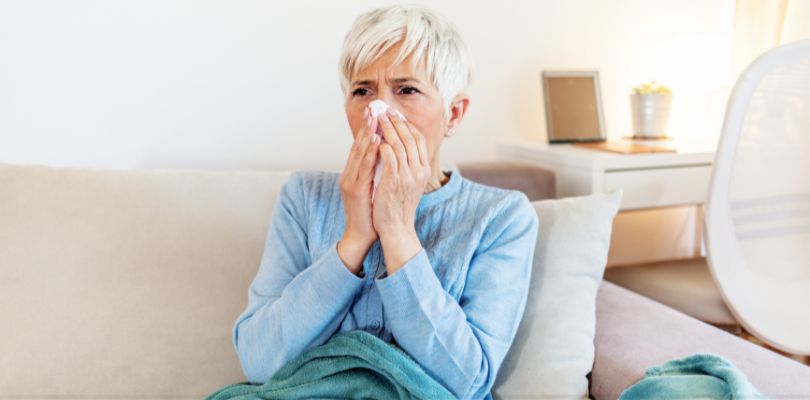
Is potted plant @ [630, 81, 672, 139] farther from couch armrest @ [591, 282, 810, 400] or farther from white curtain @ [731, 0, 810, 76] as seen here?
couch armrest @ [591, 282, 810, 400]

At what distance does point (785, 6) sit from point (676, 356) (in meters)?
1.37

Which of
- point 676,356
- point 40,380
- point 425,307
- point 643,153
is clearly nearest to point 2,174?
point 40,380

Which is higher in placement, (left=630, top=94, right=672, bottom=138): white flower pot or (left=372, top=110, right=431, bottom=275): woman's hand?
(left=372, top=110, right=431, bottom=275): woman's hand

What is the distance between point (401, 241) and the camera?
3.21 feet

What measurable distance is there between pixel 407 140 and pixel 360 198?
111 mm

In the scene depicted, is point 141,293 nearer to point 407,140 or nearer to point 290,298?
point 290,298

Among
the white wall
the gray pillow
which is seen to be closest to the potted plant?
the white wall

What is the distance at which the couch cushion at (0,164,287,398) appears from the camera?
1.18 meters

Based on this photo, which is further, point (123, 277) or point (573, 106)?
point (573, 106)

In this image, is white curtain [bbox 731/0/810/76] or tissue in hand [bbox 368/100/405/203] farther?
white curtain [bbox 731/0/810/76]

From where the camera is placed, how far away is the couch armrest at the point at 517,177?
1660 mm

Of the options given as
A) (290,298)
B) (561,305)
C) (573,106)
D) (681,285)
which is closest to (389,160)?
(290,298)

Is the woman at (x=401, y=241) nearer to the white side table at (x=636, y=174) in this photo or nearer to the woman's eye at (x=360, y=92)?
the woman's eye at (x=360, y=92)

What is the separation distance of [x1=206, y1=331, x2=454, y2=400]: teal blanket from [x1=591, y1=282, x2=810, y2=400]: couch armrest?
0.99ft
